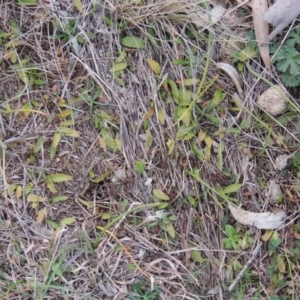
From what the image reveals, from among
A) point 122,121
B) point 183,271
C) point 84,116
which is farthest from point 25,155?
point 183,271

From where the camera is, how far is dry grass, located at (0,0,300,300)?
82.4 inches

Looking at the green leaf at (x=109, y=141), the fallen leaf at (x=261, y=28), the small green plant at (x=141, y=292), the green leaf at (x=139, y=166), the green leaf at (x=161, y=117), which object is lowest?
the small green plant at (x=141, y=292)

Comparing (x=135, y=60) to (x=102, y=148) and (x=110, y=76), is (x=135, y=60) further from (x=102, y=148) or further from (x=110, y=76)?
(x=102, y=148)

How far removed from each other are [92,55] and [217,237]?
34.1 inches

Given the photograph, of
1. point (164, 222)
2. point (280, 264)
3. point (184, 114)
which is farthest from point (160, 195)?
point (280, 264)

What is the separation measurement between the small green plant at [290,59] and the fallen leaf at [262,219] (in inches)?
20.1

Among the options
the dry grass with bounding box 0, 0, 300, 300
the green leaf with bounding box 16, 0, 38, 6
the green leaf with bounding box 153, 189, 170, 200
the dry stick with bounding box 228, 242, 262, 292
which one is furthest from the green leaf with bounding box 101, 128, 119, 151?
the dry stick with bounding box 228, 242, 262, 292

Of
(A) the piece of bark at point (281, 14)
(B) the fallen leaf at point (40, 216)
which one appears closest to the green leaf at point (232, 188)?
(A) the piece of bark at point (281, 14)

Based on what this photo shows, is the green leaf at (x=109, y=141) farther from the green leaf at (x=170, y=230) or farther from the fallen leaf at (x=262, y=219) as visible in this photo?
the fallen leaf at (x=262, y=219)

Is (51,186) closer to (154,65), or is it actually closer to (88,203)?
(88,203)

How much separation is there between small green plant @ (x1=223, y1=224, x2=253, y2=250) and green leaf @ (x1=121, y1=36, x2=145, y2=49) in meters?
0.78

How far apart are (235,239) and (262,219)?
131 millimetres

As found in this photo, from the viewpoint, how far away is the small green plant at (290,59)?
6.50ft

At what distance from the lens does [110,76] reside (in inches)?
83.0
